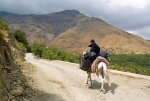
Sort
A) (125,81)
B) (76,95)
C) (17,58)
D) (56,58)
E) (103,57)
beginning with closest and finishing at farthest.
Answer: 1. (76,95)
2. (103,57)
3. (125,81)
4. (17,58)
5. (56,58)

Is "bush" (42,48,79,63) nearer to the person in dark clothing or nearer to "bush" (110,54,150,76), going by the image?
"bush" (110,54,150,76)

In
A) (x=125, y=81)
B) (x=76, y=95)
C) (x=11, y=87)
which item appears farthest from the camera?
(x=125, y=81)

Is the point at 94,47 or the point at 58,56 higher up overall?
the point at 94,47

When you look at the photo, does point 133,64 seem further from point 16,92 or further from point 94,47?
point 16,92

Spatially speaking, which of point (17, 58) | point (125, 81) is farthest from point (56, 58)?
point (125, 81)

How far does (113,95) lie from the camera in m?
18.3

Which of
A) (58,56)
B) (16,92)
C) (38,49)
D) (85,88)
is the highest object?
(38,49)

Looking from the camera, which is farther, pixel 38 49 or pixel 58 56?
pixel 38 49

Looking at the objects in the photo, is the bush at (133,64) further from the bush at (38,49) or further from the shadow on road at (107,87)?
the shadow on road at (107,87)

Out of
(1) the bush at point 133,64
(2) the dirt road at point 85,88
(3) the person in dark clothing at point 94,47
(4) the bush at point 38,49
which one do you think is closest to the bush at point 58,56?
(1) the bush at point 133,64

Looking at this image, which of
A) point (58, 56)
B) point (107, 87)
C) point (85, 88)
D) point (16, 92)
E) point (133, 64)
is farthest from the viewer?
point (133, 64)

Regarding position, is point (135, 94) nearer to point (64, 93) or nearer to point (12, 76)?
point (64, 93)

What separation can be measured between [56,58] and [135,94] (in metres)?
26.7

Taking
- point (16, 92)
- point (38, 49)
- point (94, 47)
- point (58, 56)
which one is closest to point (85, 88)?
point (94, 47)
